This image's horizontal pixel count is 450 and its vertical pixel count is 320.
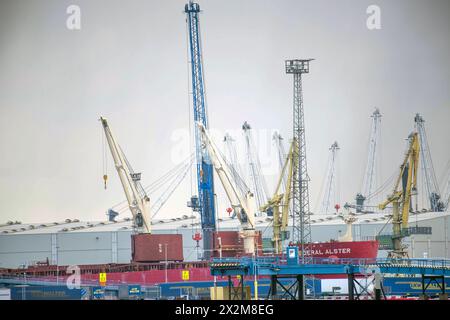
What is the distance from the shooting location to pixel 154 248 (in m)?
62.7

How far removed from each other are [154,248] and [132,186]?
162 inches

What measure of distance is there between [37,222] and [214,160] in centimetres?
1391

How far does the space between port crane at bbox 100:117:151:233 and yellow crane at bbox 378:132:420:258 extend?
15085mm

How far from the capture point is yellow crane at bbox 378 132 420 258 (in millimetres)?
56362

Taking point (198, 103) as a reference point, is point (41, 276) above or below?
below

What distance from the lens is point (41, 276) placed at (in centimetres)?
5822

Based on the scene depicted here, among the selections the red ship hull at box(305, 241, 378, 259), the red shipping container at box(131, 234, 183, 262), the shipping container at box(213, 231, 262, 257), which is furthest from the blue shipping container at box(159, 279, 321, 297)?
the red shipping container at box(131, 234, 183, 262)

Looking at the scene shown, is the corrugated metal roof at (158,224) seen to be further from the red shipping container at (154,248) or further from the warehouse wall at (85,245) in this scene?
the red shipping container at (154,248)

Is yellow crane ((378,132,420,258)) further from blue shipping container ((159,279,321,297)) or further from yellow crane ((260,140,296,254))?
blue shipping container ((159,279,321,297))

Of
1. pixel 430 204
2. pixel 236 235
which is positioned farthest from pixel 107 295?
pixel 430 204

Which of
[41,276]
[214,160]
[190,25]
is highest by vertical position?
[190,25]

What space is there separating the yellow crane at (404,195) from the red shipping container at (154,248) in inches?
525
